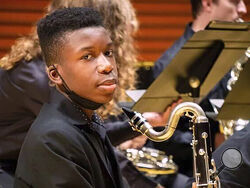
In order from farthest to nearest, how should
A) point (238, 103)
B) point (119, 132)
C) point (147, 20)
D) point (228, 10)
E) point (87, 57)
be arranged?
point (147, 20)
point (228, 10)
point (119, 132)
point (238, 103)
point (87, 57)

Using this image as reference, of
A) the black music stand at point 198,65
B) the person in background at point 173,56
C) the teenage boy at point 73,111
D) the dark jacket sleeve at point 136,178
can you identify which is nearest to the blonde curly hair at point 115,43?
the black music stand at point 198,65

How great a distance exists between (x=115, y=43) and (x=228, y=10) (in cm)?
164

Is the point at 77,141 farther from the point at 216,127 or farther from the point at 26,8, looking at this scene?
the point at 26,8

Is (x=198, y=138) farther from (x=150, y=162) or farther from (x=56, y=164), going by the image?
(x=150, y=162)

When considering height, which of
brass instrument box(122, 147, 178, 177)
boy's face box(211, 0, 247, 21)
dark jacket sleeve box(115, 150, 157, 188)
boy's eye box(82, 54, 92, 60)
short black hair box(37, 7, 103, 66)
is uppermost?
boy's face box(211, 0, 247, 21)

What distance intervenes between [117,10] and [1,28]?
3.15m

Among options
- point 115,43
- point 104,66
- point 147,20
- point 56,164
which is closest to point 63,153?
point 56,164

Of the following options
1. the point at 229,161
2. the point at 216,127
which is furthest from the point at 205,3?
the point at 229,161

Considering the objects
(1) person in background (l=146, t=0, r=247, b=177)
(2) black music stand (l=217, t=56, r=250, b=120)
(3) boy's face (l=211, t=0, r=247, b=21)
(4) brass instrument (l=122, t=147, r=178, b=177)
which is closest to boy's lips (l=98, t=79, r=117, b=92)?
(2) black music stand (l=217, t=56, r=250, b=120)

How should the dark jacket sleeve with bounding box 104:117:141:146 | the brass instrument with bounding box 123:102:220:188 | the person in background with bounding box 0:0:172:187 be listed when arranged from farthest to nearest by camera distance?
1. the dark jacket sleeve with bounding box 104:117:141:146
2. the person in background with bounding box 0:0:172:187
3. the brass instrument with bounding box 123:102:220:188

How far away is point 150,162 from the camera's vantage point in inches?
139

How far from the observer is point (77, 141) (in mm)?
1920

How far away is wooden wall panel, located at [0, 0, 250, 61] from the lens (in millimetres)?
5980

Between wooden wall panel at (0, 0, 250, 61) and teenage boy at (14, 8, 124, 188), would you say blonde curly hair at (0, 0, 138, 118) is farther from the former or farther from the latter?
wooden wall panel at (0, 0, 250, 61)
